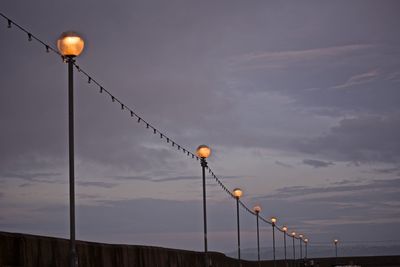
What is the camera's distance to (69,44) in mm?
14734

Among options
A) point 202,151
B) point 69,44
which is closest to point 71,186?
point 69,44

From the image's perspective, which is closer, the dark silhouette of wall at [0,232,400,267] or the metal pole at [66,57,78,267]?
the metal pole at [66,57,78,267]

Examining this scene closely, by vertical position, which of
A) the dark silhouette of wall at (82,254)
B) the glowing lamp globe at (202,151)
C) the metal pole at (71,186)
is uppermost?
the glowing lamp globe at (202,151)

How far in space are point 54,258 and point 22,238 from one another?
169 cm

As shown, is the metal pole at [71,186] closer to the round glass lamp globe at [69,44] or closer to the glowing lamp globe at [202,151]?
the round glass lamp globe at [69,44]

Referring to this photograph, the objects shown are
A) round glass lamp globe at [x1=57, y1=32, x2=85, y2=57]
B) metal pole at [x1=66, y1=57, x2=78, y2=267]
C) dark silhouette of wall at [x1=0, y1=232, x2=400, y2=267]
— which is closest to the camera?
metal pole at [x1=66, y1=57, x2=78, y2=267]

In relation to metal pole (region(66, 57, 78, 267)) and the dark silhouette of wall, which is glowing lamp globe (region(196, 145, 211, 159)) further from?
metal pole (region(66, 57, 78, 267))

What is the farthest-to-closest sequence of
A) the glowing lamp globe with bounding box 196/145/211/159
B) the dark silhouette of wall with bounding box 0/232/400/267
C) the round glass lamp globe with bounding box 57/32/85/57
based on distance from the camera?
the glowing lamp globe with bounding box 196/145/211/159 → the dark silhouette of wall with bounding box 0/232/400/267 → the round glass lamp globe with bounding box 57/32/85/57

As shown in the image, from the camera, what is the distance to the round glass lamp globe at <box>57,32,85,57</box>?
48.3 ft

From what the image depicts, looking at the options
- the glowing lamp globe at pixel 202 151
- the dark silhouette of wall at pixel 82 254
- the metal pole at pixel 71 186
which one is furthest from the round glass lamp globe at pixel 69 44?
the glowing lamp globe at pixel 202 151

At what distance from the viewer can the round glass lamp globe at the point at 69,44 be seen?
14711 millimetres

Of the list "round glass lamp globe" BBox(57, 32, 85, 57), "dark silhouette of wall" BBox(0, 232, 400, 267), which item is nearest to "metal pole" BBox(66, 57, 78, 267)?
"round glass lamp globe" BBox(57, 32, 85, 57)

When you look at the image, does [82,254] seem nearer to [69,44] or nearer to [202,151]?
[69,44]

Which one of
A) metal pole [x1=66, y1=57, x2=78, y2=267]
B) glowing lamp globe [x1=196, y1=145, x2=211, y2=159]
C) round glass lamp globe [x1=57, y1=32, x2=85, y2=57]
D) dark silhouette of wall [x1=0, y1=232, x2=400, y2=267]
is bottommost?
dark silhouette of wall [x1=0, y1=232, x2=400, y2=267]
